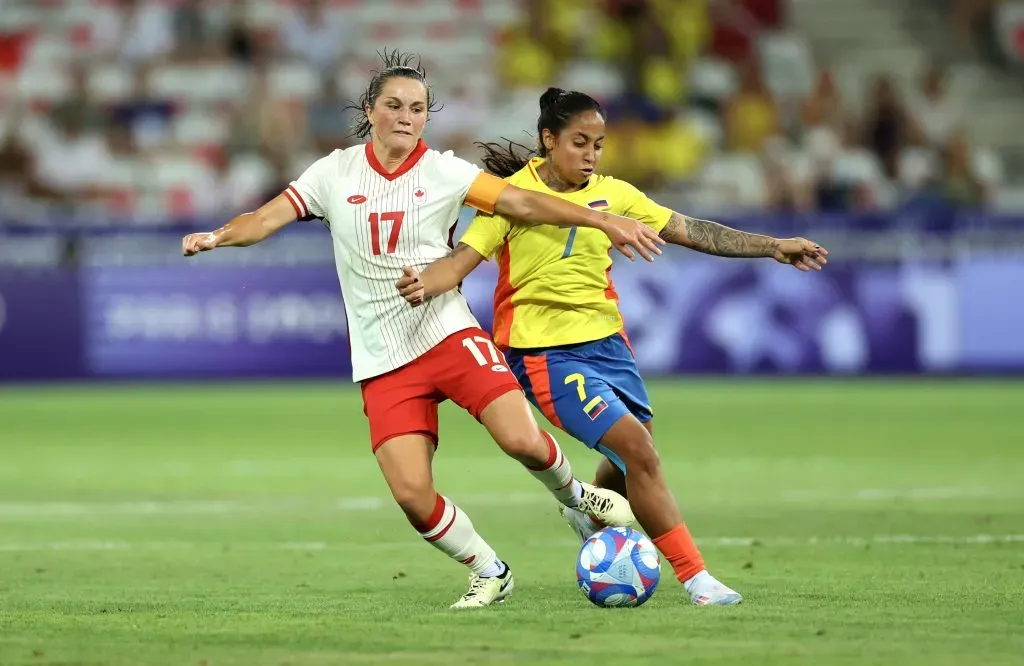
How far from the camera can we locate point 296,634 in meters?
6.72

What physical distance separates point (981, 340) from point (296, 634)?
48.8 ft

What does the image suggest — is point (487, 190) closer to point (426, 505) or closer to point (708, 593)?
point (426, 505)

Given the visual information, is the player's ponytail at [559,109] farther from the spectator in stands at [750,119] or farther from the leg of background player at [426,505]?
the spectator in stands at [750,119]

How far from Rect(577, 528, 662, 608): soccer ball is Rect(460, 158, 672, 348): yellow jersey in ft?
3.24

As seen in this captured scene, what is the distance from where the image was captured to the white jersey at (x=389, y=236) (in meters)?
7.67

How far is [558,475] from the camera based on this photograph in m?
7.85

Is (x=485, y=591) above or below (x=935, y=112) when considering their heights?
below

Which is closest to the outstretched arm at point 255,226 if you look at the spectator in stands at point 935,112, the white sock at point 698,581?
the white sock at point 698,581

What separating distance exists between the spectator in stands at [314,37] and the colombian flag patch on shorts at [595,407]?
18.3 meters

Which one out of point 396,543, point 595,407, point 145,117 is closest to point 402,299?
point 595,407

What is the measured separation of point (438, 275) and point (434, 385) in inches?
18.9

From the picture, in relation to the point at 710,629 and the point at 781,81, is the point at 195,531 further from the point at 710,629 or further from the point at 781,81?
the point at 781,81

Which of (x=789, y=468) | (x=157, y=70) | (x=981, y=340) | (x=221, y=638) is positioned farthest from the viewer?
(x=157, y=70)

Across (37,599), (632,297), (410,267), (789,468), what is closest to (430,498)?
(410,267)
